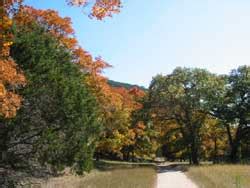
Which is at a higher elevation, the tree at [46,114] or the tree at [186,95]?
the tree at [186,95]

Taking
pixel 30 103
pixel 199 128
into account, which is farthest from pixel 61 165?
pixel 199 128

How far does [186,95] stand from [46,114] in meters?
36.8

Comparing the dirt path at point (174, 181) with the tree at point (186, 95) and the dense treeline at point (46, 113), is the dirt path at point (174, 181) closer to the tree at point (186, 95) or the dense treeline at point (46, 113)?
the dense treeline at point (46, 113)

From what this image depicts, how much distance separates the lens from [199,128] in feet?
217

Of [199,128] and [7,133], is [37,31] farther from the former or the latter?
[199,128]

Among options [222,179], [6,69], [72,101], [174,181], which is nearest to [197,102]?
[174,181]

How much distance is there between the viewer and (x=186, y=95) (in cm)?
6150

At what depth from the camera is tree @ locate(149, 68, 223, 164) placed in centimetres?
6181

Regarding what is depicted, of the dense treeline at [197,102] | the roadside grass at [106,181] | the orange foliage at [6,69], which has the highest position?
the dense treeline at [197,102]

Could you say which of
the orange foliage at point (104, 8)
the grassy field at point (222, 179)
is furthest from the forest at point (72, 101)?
the grassy field at point (222, 179)

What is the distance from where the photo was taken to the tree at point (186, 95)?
203 feet

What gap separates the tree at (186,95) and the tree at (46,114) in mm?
33303

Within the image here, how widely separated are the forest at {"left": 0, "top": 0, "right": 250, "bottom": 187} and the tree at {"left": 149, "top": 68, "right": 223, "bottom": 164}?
117 mm

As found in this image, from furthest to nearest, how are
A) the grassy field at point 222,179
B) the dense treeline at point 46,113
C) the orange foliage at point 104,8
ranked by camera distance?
the dense treeline at point 46,113, the grassy field at point 222,179, the orange foliage at point 104,8
